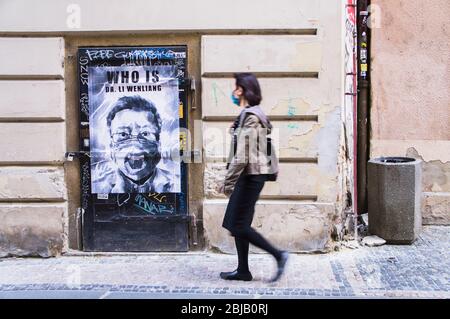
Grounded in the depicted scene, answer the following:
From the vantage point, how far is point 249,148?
16.8 feet

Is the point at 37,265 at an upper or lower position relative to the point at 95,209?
lower

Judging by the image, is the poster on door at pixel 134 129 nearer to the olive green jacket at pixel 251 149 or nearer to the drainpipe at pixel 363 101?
the olive green jacket at pixel 251 149

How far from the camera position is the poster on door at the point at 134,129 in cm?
642

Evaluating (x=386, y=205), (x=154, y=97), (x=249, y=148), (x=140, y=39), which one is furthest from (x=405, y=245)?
(x=140, y=39)

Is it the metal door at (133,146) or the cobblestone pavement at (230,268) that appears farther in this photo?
the metal door at (133,146)

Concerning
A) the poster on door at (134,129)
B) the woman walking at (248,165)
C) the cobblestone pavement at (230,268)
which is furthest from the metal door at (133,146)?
the woman walking at (248,165)

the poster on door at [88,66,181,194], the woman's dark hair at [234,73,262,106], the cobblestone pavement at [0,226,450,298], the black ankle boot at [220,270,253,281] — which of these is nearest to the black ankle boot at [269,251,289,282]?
the cobblestone pavement at [0,226,450,298]

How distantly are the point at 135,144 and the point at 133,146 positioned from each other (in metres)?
0.03

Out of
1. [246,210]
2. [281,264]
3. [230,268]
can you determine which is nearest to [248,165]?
[246,210]

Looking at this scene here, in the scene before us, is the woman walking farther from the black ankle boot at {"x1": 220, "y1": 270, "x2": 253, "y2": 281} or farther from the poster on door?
the poster on door

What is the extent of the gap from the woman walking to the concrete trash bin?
1.88 meters

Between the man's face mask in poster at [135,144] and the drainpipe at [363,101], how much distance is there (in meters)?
2.65
